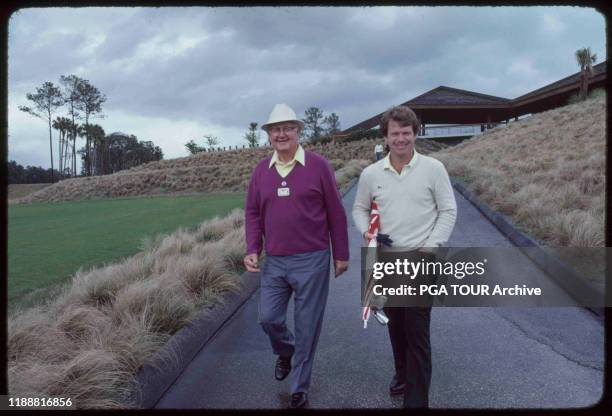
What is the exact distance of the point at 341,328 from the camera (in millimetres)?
4781

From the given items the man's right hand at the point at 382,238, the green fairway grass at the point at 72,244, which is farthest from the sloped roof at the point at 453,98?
the man's right hand at the point at 382,238

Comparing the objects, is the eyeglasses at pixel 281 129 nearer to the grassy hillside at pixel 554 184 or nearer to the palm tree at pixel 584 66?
the grassy hillside at pixel 554 184

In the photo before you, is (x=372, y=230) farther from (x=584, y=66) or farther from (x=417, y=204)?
(x=584, y=66)

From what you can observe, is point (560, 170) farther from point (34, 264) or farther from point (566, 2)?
point (34, 264)

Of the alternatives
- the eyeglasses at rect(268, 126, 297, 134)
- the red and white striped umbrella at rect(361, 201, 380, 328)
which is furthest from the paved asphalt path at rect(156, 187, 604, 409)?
the eyeglasses at rect(268, 126, 297, 134)

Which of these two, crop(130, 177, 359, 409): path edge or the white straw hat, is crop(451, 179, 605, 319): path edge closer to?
the white straw hat

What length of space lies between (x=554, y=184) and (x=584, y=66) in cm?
2878

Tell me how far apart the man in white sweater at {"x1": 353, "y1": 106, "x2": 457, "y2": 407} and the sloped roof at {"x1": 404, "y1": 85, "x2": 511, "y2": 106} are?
41522 millimetres

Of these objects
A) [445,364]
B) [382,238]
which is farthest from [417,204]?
[445,364]

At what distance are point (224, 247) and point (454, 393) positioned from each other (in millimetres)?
4552

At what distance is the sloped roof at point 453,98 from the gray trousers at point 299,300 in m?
41.5

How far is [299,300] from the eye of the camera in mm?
3316

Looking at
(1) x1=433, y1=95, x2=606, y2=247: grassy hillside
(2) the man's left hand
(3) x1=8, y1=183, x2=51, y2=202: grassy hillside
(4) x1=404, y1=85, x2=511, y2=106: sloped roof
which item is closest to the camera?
(2) the man's left hand

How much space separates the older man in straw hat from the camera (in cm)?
324
